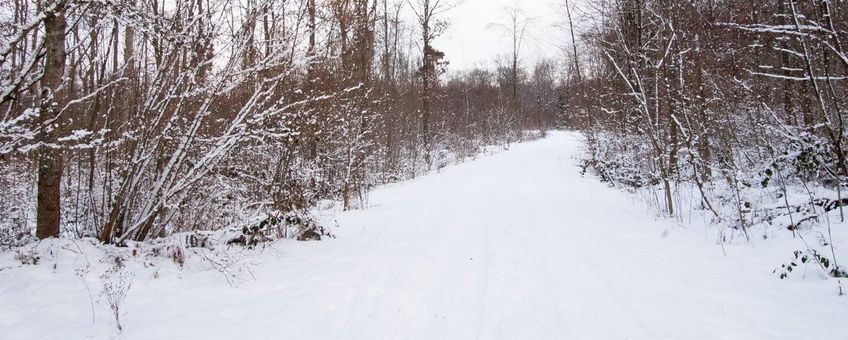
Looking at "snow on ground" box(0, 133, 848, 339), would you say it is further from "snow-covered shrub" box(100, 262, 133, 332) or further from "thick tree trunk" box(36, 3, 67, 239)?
"thick tree trunk" box(36, 3, 67, 239)

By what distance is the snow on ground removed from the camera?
303 centimetres

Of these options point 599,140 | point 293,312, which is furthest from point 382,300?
point 599,140

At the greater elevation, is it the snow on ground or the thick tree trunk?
the thick tree trunk

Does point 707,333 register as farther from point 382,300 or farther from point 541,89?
point 541,89

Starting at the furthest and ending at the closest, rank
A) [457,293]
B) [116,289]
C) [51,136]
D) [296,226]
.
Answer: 1. [296,226]
2. [51,136]
3. [457,293]
4. [116,289]

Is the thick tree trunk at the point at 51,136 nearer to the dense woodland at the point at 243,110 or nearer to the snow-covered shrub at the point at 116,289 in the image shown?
the dense woodland at the point at 243,110

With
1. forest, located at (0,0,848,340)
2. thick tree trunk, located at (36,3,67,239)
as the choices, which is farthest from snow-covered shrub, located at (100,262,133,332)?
thick tree trunk, located at (36,3,67,239)

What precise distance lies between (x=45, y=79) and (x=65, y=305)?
200cm

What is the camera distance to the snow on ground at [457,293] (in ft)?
9.93

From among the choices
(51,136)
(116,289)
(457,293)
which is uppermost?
(51,136)

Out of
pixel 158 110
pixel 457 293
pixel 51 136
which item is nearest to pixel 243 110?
pixel 158 110

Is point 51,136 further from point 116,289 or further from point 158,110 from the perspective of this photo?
point 116,289

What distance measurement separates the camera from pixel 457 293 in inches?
152

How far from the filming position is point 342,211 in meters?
9.09
